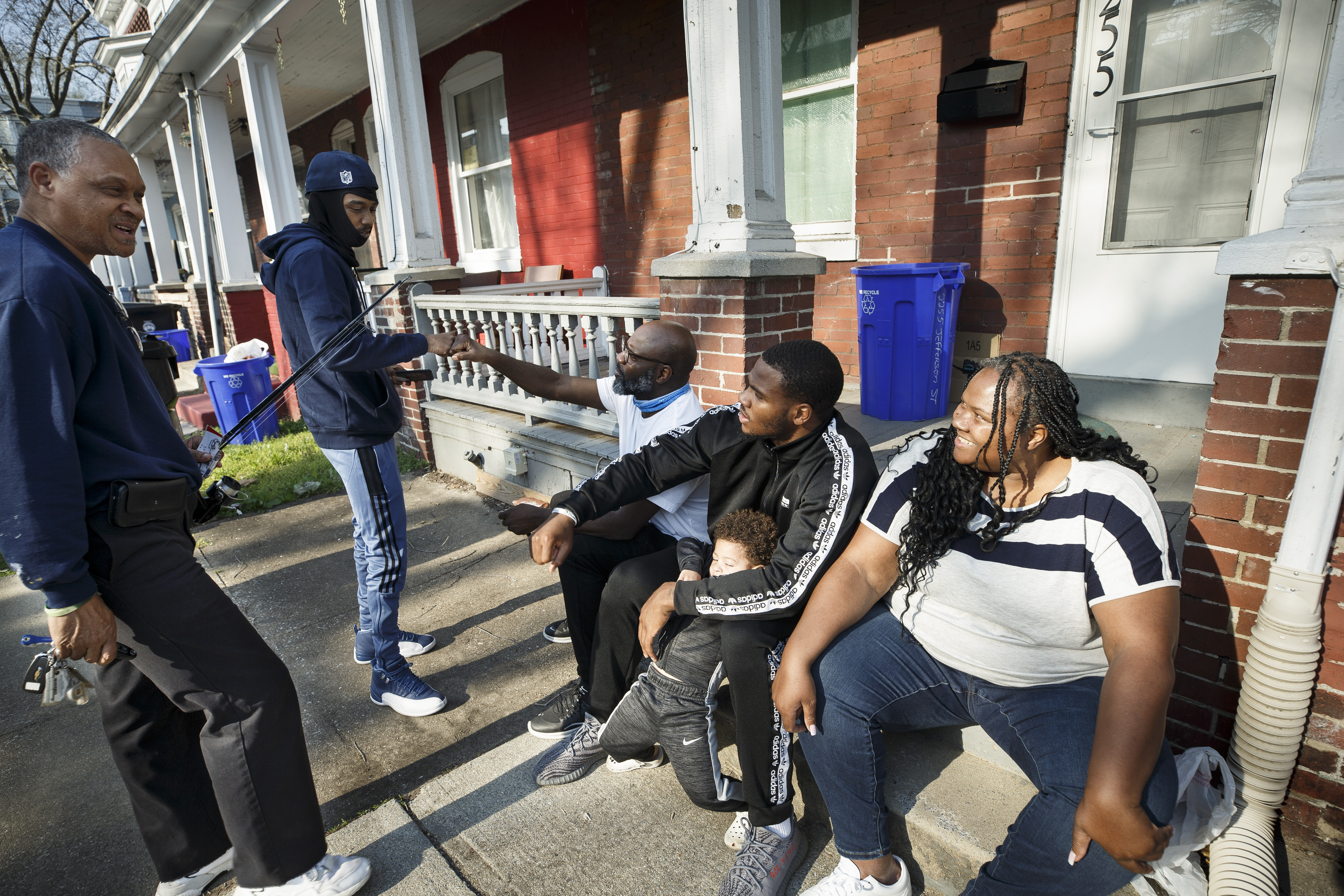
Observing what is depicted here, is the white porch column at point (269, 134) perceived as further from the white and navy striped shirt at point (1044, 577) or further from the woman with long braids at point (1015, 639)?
the white and navy striped shirt at point (1044, 577)

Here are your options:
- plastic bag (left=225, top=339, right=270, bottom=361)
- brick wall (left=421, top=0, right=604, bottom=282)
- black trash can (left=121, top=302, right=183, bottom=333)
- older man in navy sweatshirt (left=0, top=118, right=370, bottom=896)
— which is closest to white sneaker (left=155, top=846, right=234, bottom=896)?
older man in navy sweatshirt (left=0, top=118, right=370, bottom=896)

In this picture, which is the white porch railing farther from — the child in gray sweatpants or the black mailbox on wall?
the black mailbox on wall

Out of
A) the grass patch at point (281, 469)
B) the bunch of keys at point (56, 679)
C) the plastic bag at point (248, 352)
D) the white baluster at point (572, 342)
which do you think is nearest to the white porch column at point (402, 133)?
the white baluster at point (572, 342)

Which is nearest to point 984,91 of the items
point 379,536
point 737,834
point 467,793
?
point 379,536

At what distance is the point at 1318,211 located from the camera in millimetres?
1633

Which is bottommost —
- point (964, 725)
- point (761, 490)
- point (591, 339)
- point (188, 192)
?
point (964, 725)

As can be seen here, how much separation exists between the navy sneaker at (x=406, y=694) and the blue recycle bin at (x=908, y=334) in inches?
113

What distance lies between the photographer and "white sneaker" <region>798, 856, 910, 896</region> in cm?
179

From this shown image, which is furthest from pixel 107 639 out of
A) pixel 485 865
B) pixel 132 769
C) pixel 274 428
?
pixel 274 428

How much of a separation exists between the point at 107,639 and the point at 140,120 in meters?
13.1

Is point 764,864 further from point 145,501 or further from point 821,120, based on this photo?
point 821,120

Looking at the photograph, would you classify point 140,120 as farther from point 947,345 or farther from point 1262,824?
point 1262,824

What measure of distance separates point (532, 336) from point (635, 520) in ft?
8.20

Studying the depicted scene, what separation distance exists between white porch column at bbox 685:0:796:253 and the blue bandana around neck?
2.99 feet
